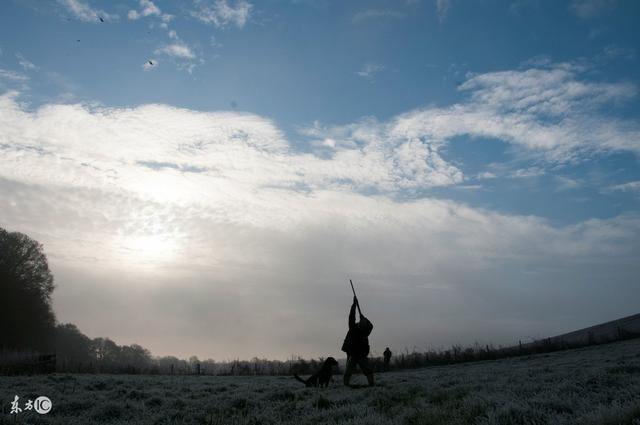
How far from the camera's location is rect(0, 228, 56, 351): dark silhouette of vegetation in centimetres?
5169

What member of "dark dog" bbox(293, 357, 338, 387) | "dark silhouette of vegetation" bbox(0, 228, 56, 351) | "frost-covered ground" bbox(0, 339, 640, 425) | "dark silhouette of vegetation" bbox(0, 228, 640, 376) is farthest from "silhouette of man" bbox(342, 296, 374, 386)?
"dark silhouette of vegetation" bbox(0, 228, 56, 351)

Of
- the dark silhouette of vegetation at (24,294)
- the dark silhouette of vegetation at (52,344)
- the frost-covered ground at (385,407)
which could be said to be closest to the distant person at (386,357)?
the dark silhouette of vegetation at (52,344)

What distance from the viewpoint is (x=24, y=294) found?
54062 mm

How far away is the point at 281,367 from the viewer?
141ft

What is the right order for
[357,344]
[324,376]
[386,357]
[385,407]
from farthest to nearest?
[386,357], [324,376], [357,344], [385,407]

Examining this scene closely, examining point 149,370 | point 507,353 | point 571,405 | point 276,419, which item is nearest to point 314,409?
point 276,419

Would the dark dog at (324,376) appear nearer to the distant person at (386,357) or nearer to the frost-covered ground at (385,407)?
the frost-covered ground at (385,407)

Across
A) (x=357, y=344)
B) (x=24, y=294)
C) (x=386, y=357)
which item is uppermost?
(x=24, y=294)

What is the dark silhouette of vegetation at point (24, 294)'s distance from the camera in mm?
51688

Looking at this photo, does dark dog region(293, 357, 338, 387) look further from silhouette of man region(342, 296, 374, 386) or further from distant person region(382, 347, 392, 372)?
distant person region(382, 347, 392, 372)

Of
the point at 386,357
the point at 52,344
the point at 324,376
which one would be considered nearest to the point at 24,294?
the point at 52,344

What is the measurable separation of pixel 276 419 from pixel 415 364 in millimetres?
37312

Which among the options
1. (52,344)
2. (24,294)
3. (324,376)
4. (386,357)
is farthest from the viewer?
(52,344)

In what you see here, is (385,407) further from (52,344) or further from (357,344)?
(52,344)
